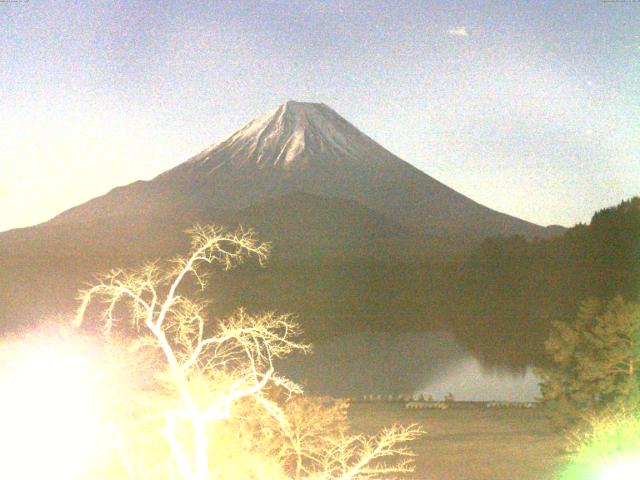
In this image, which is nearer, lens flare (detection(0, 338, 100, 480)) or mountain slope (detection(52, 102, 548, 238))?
lens flare (detection(0, 338, 100, 480))

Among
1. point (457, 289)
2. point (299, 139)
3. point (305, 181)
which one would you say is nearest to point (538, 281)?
point (457, 289)

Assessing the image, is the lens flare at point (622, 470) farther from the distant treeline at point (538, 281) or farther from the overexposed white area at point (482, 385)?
the distant treeline at point (538, 281)

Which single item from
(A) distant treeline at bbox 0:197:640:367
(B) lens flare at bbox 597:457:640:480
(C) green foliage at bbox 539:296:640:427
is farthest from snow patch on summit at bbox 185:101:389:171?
(B) lens flare at bbox 597:457:640:480

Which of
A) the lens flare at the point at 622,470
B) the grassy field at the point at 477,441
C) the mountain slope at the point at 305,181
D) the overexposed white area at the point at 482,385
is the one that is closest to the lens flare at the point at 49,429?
the lens flare at the point at 622,470

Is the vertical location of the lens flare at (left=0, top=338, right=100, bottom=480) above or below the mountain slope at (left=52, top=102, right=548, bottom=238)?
below

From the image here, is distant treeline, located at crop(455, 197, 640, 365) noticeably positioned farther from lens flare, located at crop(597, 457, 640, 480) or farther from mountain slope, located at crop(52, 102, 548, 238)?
mountain slope, located at crop(52, 102, 548, 238)

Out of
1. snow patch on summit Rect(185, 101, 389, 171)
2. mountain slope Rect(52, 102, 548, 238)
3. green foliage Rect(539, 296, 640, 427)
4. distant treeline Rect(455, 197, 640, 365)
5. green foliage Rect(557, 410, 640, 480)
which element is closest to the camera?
green foliage Rect(557, 410, 640, 480)

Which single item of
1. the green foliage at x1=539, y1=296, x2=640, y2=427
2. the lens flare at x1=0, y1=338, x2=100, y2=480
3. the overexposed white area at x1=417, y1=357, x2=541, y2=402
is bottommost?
the overexposed white area at x1=417, y1=357, x2=541, y2=402
